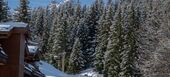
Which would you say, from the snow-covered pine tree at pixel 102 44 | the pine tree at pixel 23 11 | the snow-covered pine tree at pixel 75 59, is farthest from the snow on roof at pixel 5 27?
the snow-covered pine tree at pixel 75 59

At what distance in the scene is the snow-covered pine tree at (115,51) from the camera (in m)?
76.6

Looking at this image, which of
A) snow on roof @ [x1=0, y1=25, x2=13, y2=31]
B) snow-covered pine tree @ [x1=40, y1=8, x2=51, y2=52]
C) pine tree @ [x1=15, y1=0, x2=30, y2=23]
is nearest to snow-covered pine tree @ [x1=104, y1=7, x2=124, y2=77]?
pine tree @ [x1=15, y1=0, x2=30, y2=23]

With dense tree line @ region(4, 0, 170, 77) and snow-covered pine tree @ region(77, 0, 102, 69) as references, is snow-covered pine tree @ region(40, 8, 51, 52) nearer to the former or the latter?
dense tree line @ region(4, 0, 170, 77)

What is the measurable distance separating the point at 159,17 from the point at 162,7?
1.55ft

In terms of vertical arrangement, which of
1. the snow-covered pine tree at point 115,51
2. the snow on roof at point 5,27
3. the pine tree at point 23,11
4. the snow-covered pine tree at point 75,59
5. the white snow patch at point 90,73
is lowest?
the white snow patch at point 90,73

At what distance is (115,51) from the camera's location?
3174 inches

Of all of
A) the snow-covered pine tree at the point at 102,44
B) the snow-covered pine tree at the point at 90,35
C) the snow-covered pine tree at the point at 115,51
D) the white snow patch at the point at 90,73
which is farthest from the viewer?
the snow-covered pine tree at the point at 90,35

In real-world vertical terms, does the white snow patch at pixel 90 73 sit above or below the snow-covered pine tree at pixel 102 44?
below

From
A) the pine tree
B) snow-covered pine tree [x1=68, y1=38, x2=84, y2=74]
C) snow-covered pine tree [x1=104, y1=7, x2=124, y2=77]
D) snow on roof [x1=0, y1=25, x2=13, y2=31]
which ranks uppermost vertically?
snow on roof [x1=0, y1=25, x2=13, y2=31]

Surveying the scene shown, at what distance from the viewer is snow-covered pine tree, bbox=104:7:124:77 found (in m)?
76.6

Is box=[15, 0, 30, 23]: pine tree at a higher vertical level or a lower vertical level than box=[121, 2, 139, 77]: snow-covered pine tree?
higher

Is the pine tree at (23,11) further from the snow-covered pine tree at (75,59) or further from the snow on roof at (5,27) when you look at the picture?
the snow on roof at (5,27)

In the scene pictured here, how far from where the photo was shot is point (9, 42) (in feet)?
31.4

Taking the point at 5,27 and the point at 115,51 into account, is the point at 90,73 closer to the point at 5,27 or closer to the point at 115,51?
the point at 115,51
